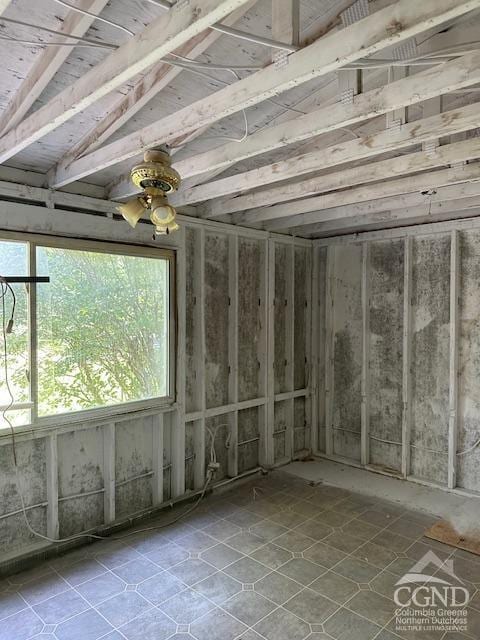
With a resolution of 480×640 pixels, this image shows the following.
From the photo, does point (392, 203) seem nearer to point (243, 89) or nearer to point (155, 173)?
point (243, 89)

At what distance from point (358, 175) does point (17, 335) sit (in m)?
2.69

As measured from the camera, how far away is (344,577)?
2.87 metres

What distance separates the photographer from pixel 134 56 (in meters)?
1.53

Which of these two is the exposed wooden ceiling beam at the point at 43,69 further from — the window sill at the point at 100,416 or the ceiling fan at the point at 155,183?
the window sill at the point at 100,416

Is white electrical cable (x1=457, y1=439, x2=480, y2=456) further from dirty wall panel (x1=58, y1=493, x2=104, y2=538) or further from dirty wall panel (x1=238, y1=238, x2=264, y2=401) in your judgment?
dirty wall panel (x1=58, y1=493, x2=104, y2=538)

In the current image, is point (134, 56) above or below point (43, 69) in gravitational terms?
below

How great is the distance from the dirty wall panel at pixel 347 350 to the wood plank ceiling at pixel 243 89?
5.73ft

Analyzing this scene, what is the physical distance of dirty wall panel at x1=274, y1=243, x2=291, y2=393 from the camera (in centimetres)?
501

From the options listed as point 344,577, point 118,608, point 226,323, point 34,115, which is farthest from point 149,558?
point 34,115

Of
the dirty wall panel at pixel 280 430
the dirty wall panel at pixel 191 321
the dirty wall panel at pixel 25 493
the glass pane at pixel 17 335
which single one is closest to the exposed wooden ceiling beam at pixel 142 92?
the glass pane at pixel 17 335

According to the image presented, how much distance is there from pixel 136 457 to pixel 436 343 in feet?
10.6

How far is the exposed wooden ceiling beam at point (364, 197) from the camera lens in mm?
2893

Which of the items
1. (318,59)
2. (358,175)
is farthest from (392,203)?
(318,59)

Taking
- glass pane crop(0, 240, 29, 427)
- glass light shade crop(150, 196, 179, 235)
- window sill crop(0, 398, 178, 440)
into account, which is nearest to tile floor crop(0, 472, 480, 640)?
window sill crop(0, 398, 178, 440)
